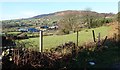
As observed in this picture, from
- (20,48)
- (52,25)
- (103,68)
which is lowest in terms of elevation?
(103,68)

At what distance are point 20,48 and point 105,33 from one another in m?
9.24

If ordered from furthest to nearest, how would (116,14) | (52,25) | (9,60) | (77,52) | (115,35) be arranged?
1. (116,14)
2. (115,35)
3. (52,25)
4. (77,52)
5. (9,60)

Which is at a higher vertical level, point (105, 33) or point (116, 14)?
point (116, 14)

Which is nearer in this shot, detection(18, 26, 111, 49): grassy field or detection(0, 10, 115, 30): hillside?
detection(0, 10, 115, 30): hillside

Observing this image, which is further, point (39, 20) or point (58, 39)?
point (58, 39)

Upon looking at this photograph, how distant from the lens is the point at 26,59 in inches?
380

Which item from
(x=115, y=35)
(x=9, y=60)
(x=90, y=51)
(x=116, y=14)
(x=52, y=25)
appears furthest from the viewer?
(x=116, y=14)

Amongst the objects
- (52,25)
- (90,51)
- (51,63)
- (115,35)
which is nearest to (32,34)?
(52,25)

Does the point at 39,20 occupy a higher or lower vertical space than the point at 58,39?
higher

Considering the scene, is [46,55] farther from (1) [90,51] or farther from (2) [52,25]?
(2) [52,25]

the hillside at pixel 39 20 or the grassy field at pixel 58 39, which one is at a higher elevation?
the hillside at pixel 39 20

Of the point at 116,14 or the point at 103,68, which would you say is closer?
the point at 103,68

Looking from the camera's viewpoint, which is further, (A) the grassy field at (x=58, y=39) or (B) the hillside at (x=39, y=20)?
(A) the grassy field at (x=58, y=39)

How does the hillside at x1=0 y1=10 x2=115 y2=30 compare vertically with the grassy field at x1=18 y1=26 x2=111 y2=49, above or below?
above
